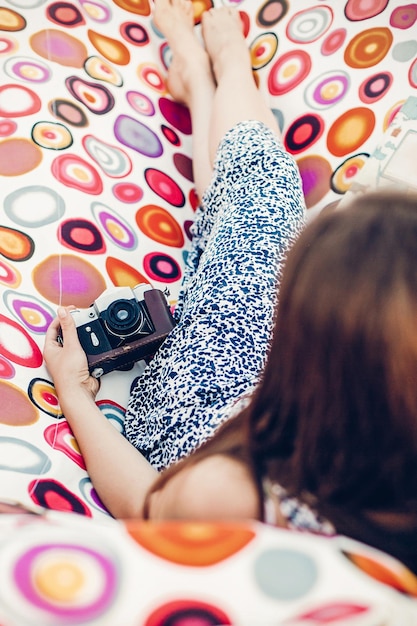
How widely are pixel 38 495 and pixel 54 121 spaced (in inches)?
26.1

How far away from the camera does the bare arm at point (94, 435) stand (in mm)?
732

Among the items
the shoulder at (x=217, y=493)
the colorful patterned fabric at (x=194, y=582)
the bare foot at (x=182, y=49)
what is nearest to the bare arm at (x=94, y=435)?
the shoulder at (x=217, y=493)

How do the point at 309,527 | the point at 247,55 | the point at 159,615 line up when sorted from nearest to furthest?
the point at 159,615 → the point at 309,527 → the point at 247,55

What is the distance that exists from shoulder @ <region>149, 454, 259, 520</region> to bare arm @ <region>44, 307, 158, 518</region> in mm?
151

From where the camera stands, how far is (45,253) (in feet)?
3.12

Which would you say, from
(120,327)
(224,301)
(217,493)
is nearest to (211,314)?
(224,301)

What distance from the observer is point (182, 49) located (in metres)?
1.27

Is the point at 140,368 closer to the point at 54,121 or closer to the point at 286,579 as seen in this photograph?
the point at 54,121

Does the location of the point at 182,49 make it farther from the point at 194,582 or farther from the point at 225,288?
the point at 194,582

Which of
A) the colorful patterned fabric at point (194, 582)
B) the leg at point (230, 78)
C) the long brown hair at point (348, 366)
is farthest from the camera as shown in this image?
the leg at point (230, 78)

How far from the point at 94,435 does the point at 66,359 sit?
0.12m

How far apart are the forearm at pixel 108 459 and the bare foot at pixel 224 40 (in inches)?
30.5

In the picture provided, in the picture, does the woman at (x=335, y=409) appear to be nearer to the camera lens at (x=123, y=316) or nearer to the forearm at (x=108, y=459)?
the forearm at (x=108, y=459)

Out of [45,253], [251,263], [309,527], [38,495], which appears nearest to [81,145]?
[45,253]
